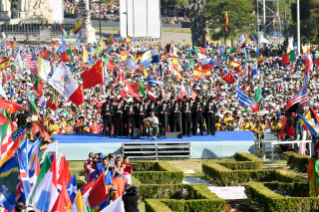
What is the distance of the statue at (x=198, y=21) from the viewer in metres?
62.5

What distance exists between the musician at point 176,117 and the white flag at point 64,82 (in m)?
3.37

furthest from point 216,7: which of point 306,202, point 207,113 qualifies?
point 306,202

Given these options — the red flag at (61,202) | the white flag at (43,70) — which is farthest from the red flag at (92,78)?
the red flag at (61,202)

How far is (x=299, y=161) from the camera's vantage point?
18109mm

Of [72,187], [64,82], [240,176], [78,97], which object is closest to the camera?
[72,187]

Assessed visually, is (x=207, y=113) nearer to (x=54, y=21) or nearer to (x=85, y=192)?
(x=85, y=192)

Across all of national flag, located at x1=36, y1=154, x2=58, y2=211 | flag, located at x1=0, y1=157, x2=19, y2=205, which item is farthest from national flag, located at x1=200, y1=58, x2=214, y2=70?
national flag, located at x1=36, y1=154, x2=58, y2=211

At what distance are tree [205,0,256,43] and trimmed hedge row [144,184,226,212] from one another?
178 feet

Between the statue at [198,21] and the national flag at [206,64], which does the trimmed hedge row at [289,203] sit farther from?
the statue at [198,21]

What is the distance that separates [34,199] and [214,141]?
40.3 ft

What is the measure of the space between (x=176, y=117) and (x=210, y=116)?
1261mm

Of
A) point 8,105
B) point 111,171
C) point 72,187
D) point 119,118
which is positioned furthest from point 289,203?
point 119,118

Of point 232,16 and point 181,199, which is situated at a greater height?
point 232,16

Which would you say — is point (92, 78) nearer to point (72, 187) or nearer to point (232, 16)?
point (72, 187)
